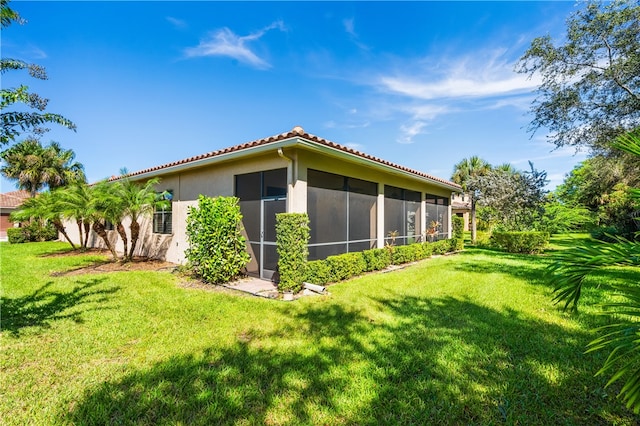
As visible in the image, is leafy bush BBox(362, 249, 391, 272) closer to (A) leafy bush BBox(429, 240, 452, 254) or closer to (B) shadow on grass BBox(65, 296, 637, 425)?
(A) leafy bush BBox(429, 240, 452, 254)

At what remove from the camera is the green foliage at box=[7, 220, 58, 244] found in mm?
19828

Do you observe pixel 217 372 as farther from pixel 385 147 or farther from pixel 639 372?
pixel 385 147

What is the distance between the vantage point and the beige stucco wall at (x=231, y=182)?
7.01m

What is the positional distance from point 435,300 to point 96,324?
6.06 metres

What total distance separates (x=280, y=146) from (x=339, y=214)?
2.98 m

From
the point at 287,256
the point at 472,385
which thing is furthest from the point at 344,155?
the point at 472,385

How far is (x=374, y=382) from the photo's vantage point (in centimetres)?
296

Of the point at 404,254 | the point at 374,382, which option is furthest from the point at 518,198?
the point at 374,382

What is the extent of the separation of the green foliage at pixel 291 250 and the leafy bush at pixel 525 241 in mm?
13106

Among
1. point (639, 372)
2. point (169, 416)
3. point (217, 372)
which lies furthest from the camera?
point (217, 372)

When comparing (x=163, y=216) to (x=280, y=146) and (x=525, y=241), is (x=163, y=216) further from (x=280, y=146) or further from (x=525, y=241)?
(x=525, y=241)

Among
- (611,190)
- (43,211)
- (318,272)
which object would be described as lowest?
(318,272)

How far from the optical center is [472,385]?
2916 millimetres

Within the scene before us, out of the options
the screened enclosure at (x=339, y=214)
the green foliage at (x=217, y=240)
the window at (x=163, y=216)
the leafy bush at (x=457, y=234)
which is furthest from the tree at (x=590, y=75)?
the window at (x=163, y=216)
